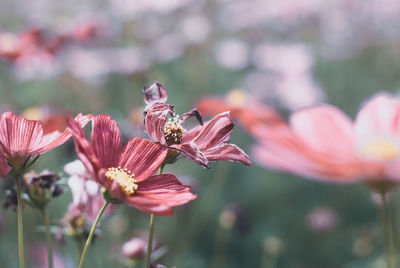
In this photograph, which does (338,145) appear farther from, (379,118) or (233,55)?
(233,55)

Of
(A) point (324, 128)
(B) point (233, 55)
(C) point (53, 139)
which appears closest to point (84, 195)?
(C) point (53, 139)

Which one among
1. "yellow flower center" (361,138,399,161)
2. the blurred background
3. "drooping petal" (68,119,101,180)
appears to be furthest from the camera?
the blurred background

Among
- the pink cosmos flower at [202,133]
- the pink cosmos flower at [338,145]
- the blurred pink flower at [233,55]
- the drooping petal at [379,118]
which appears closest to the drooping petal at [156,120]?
the pink cosmos flower at [202,133]

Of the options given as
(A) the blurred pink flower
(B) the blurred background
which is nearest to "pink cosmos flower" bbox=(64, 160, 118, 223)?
(B) the blurred background

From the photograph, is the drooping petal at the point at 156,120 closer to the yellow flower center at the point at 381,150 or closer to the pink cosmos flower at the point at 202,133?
the pink cosmos flower at the point at 202,133

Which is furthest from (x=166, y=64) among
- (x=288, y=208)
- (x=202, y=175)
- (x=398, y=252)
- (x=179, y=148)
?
(x=179, y=148)

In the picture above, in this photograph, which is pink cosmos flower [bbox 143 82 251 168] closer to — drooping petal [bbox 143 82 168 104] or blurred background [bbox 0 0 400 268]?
drooping petal [bbox 143 82 168 104]
